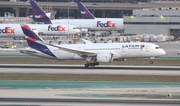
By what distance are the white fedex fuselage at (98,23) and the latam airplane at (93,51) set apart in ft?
232

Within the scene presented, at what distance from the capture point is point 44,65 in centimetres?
6994

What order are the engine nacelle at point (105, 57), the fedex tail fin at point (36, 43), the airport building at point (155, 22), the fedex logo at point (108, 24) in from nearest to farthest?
the engine nacelle at point (105, 57) < the fedex tail fin at point (36, 43) < the airport building at point (155, 22) < the fedex logo at point (108, 24)

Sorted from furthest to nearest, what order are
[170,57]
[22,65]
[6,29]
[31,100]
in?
[6,29] → [170,57] → [22,65] → [31,100]

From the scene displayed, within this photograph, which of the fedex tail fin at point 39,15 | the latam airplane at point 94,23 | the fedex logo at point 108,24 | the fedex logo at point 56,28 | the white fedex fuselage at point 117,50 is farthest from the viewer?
the fedex tail fin at point 39,15

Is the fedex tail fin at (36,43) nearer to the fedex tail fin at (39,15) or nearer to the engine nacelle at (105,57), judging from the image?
the engine nacelle at (105,57)

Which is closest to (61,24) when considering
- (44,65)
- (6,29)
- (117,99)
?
(6,29)

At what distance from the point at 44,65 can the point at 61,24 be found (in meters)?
65.6

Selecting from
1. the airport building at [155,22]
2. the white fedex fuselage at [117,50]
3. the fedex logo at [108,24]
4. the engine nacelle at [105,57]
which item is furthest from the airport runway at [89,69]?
the fedex logo at [108,24]

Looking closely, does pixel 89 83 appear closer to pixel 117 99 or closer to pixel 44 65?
pixel 117 99

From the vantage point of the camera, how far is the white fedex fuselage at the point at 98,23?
142m

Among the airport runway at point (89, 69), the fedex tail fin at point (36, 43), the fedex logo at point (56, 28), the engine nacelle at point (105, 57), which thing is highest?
the fedex tail fin at point (36, 43)

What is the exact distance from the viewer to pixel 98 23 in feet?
468

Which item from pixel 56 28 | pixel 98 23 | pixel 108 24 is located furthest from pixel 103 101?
pixel 98 23

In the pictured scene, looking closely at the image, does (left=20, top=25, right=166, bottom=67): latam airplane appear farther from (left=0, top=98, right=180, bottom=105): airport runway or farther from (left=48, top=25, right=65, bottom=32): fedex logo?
(left=48, top=25, right=65, bottom=32): fedex logo
